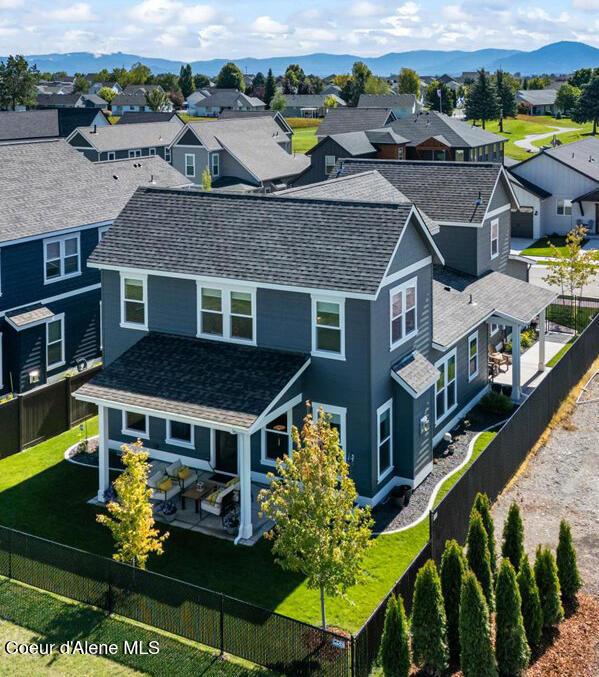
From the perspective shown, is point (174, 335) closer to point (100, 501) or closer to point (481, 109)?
point (100, 501)

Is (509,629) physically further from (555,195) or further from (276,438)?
(555,195)

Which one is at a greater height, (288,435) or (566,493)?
(288,435)

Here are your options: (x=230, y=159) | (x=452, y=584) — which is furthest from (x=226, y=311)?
(x=230, y=159)

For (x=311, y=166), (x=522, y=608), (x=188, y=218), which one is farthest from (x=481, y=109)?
(x=522, y=608)

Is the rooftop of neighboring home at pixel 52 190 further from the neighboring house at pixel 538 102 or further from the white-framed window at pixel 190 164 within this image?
the neighboring house at pixel 538 102

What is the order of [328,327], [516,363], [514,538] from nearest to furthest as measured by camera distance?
[514,538] → [328,327] → [516,363]

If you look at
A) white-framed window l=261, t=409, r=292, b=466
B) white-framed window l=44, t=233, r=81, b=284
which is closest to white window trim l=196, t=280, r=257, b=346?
white-framed window l=261, t=409, r=292, b=466
